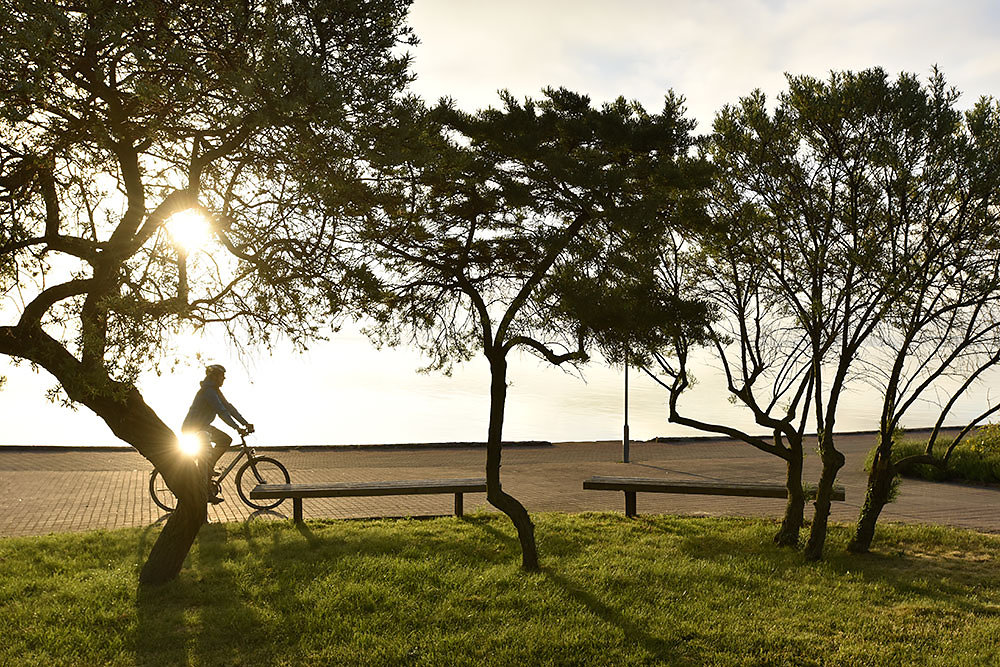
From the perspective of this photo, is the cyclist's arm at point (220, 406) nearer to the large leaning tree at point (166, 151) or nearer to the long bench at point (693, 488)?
the large leaning tree at point (166, 151)

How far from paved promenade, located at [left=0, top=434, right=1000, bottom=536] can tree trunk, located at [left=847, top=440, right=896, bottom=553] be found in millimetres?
2585

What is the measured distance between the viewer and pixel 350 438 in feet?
114

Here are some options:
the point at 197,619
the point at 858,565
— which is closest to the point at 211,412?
the point at 197,619

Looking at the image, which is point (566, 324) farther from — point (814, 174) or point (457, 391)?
point (457, 391)

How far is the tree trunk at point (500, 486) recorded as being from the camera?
27.7 ft

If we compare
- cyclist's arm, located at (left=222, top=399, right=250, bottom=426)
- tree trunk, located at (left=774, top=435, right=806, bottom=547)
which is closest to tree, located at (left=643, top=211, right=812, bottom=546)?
A: tree trunk, located at (left=774, top=435, right=806, bottom=547)

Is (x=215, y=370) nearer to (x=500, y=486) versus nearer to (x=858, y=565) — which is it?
(x=500, y=486)

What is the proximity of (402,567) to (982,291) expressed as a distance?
6696 mm

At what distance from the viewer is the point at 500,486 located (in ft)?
31.0

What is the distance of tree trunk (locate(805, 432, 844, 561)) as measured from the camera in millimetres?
9055

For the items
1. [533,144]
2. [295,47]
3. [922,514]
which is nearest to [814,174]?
[533,144]

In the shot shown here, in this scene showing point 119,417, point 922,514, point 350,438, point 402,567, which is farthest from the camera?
point 350,438

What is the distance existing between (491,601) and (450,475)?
8888 mm

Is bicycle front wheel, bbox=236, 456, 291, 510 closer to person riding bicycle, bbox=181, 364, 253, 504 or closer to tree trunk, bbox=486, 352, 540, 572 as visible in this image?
person riding bicycle, bbox=181, 364, 253, 504
